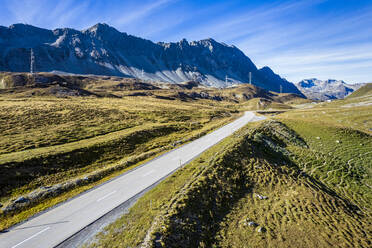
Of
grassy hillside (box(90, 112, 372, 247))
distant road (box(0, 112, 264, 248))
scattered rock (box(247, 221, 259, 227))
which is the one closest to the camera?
grassy hillside (box(90, 112, 372, 247))

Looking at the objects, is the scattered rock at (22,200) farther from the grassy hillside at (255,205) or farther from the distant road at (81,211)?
the grassy hillside at (255,205)

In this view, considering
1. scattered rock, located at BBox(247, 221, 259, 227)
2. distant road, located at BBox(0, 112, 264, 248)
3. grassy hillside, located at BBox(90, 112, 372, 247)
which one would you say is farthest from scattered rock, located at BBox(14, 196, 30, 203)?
scattered rock, located at BBox(247, 221, 259, 227)

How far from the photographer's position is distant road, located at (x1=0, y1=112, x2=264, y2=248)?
13195 mm

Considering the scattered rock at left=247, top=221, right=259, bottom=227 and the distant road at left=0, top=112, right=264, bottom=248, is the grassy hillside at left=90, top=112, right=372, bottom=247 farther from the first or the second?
the distant road at left=0, top=112, right=264, bottom=248

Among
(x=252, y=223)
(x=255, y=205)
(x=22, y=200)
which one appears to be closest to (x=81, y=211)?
(x=22, y=200)

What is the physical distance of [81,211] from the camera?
16.2 meters

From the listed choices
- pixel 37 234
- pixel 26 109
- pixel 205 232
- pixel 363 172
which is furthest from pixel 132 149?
pixel 26 109

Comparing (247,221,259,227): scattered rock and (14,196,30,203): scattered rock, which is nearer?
(247,221,259,227): scattered rock

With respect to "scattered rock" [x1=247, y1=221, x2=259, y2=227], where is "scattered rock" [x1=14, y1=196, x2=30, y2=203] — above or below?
below

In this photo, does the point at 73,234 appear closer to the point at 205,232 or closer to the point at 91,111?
the point at 205,232

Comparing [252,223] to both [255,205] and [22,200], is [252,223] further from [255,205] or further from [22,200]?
[22,200]

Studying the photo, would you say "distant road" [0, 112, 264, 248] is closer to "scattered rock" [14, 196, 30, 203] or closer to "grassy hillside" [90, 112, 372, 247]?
"grassy hillside" [90, 112, 372, 247]

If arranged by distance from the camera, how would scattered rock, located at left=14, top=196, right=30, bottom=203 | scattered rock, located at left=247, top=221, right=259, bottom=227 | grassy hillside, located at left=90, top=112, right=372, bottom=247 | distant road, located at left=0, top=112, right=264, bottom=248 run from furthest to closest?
1. scattered rock, located at left=14, top=196, right=30, bottom=203
2. scattered rock, located at left=247, top=221, right=259, bottom=227
3. distant road, located at left=0, top=112, right=264, bottom=248
4. grassy hillside, located at left=90, top=112, right=372, bottom=247

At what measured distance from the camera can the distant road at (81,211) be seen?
1320 centimetres
